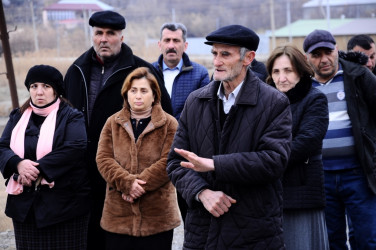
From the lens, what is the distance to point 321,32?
4.07 metres

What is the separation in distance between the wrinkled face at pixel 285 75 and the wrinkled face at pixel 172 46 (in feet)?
5.67

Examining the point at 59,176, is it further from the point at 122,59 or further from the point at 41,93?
the point at 122,59

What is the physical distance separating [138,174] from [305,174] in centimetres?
115

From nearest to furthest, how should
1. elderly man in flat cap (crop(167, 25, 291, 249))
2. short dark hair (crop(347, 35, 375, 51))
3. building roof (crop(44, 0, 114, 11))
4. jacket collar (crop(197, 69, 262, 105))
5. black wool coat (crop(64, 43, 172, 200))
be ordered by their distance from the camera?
1. elderly man in flat cap (crop(167, 25, 291, 249))
2. jacket collar (crop(197, 69, 262, 105))
3. black wool coat (crop(64, 43, 172, 200))
4. short dark hair (crop(347, 35, 375, 51))
5. building roof (crop(44, 0, 114, 11))

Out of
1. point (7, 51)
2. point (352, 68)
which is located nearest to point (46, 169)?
point (352, 68)

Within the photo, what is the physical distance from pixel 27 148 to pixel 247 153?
189 cm

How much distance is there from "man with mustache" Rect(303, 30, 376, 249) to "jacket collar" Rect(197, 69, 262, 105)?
1300mm

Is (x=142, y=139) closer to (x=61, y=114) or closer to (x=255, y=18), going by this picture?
(x=61, y=114)

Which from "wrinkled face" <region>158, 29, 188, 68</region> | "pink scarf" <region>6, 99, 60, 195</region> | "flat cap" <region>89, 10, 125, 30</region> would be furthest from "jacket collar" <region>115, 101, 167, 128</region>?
"wrinkled face" <region>158, 29, 188, 68</region>

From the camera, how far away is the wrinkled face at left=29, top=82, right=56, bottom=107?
3969mm

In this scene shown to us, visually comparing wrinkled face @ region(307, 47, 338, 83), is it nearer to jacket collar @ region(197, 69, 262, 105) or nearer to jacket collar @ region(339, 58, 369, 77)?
jacket collar @ region(339, 58, 369, 77)

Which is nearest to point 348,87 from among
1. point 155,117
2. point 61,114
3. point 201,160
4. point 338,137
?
point 338,137

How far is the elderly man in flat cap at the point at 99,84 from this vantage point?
4328mm

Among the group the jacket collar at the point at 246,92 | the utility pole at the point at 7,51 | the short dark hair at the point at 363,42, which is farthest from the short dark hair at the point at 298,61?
the utility pole at the point at 7,51
